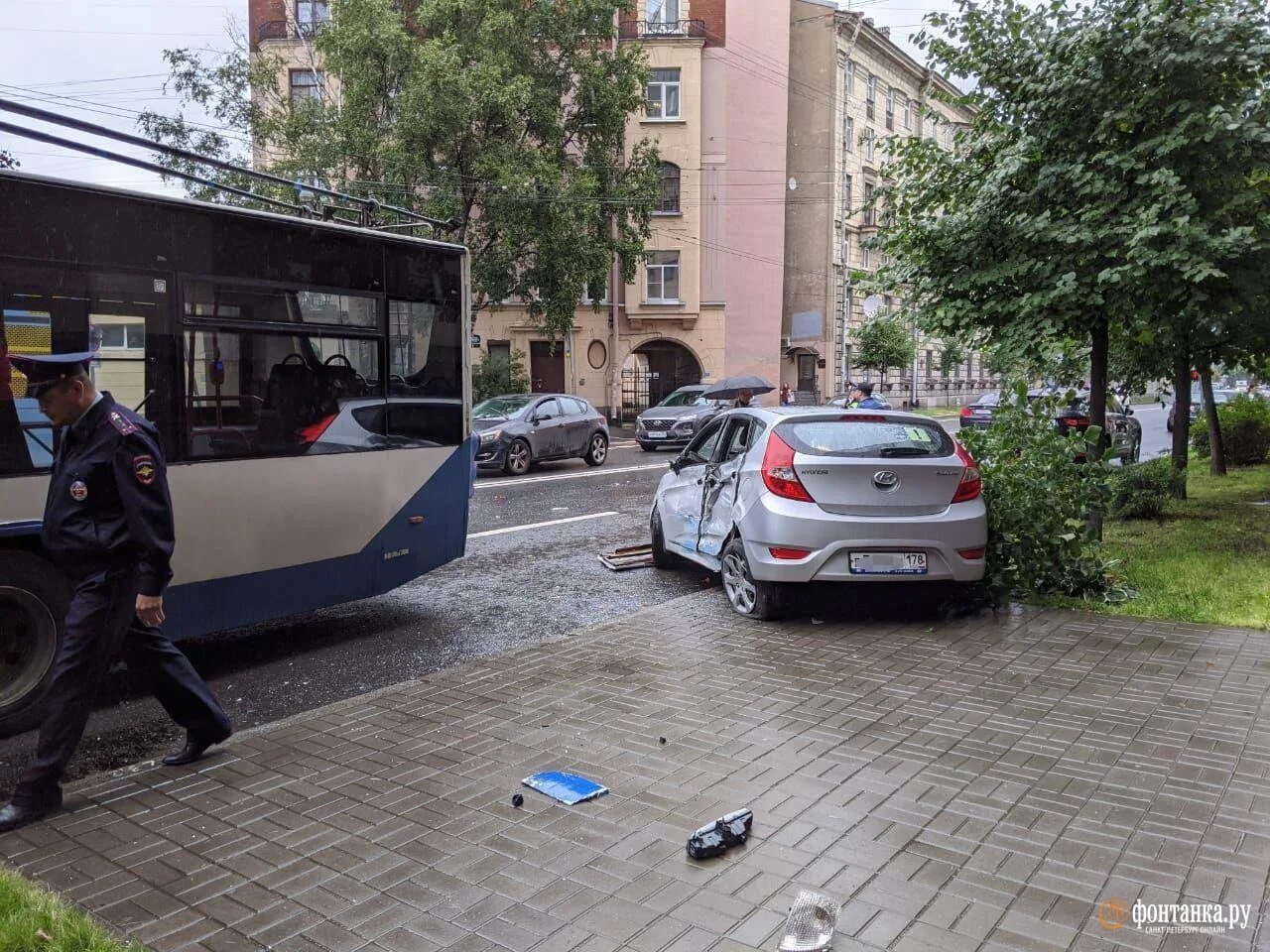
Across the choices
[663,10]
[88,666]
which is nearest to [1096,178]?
[88,666]

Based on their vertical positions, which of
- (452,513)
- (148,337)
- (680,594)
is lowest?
(680,594)

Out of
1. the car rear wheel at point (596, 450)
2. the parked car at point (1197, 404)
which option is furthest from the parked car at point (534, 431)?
the parked car at point (1197, 404)

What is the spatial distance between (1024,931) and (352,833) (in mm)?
2543

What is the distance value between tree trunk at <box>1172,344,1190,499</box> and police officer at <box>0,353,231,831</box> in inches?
480

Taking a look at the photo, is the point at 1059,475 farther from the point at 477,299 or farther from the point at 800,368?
the point at 800,368

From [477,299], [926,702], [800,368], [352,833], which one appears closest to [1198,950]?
[926,702]

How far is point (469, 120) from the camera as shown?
2597 centimetres

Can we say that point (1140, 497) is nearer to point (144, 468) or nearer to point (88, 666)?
point (144, 468)

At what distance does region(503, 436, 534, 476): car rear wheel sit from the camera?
20.5 meters

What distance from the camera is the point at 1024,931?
3383 millimetres

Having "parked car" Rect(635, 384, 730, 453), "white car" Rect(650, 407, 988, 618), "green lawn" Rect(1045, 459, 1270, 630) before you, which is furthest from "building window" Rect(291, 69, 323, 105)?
"white car" Rect(650, 407, 988, 618)

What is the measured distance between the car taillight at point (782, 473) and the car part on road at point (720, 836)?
3.49 m

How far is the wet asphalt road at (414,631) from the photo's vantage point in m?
5.79

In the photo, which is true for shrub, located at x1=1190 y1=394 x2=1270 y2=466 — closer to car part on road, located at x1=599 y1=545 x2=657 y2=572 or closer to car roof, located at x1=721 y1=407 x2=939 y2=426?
car part on road, located at x1=599 y1=545 x2=657 y2=572
